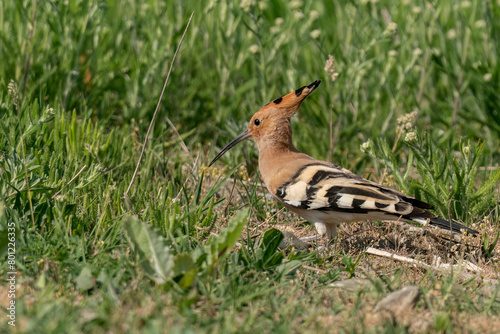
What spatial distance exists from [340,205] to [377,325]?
1076 mm

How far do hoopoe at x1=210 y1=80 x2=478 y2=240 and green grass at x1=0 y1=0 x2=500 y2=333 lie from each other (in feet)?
0.47

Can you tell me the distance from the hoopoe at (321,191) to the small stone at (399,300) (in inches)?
27.2

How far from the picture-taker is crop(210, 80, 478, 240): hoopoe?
3.11 metres

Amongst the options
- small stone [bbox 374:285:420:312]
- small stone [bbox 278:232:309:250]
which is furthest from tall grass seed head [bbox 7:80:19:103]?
small stone [bbox 374:285:420:312]

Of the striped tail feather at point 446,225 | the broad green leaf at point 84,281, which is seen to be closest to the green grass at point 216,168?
the broad green leaf at point 84,281

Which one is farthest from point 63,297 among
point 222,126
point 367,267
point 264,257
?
point 222,126

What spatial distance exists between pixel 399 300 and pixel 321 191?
1005mm

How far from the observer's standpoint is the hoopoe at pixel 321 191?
10.2 feet

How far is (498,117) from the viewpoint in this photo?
4824mm

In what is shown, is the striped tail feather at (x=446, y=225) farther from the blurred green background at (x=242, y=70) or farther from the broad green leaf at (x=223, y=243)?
the blurred green background at (x=242, y=70)

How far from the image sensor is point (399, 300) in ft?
7.77

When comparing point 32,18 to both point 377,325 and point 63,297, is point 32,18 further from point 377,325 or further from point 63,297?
point 377,325

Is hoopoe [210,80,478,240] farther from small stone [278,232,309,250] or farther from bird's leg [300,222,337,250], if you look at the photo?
small stone [278,232,309,250]

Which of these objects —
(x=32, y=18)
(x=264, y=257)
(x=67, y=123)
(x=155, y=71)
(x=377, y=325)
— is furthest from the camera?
(x=155, y=71)
